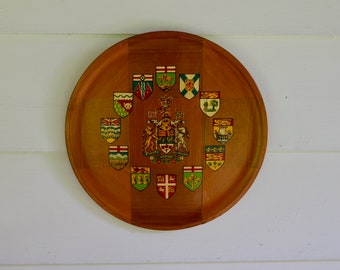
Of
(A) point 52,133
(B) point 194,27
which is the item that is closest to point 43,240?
(A) point 52,133

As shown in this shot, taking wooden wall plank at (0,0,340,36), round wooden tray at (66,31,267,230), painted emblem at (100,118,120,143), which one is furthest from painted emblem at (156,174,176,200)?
wooden wall plank at (0,0,340,36)

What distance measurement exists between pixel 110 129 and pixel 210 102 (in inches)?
8.2

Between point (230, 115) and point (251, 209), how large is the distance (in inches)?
8.3

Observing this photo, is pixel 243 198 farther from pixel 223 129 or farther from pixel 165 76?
pixel 165 76

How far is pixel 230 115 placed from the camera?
58cm

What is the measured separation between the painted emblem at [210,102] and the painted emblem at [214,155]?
7 cm

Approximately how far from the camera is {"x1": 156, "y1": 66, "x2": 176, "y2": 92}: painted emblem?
57 centimetres

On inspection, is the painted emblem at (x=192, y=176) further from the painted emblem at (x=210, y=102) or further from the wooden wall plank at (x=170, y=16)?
the wooden wall plank at (x=170, y=16)

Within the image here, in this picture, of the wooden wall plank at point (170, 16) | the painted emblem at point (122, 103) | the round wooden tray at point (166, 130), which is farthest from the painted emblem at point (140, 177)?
the wooden wall plank at point (170, 16)

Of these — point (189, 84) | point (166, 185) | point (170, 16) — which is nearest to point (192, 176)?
point (166, 185)

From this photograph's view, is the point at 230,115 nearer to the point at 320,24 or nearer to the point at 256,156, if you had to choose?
the point at 256,156

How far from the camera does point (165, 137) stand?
0.59 m

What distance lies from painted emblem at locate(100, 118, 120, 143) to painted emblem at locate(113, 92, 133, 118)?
18mm

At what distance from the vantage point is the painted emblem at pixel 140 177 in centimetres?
59
